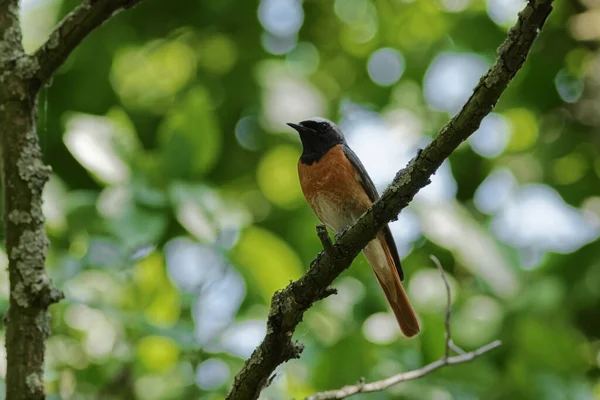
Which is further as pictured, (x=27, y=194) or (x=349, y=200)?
(x=349, y=200)

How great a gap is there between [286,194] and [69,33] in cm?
262

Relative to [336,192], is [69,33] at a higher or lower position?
higher

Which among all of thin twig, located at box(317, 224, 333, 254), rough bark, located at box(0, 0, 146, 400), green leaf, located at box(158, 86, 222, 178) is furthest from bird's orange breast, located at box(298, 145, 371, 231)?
thin twig, located at box(317, 224, 333, 254)

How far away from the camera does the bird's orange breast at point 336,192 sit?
3.80m

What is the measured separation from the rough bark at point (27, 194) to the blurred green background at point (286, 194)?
1.52 feet

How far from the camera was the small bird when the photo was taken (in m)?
3.74

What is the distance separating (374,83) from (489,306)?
2171 mm

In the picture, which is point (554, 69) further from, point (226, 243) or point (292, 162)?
point (226, 243)

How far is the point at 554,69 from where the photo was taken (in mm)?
5418

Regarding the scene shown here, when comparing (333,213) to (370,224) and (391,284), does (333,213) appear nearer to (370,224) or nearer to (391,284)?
(391,284)

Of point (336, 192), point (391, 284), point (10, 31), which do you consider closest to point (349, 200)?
point (336, 192)

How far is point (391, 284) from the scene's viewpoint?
3863 millimetres

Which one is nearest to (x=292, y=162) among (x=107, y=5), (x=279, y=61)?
(x=279, y=61)

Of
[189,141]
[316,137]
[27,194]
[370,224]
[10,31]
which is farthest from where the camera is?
[316,137]
